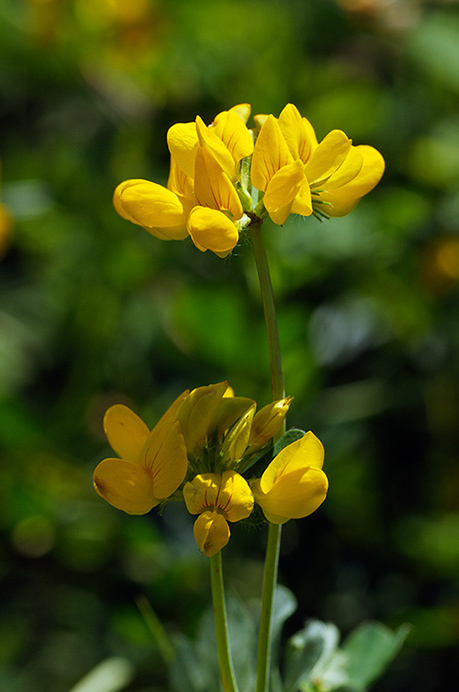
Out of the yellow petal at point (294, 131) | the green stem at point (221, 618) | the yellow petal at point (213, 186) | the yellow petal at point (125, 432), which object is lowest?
the green stem at point (221, 618)

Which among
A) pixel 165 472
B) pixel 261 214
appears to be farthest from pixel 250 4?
pixel 165 472

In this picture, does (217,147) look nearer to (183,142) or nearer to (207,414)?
(183,142)

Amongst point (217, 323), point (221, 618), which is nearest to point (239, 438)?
point (221, 618)

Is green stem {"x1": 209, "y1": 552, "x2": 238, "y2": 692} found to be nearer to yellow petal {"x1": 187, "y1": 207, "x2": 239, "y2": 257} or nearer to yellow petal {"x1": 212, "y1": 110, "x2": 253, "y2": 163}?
yellow petal {"x1": 187, "y1": 207, "x2": 239, "y2": 257}

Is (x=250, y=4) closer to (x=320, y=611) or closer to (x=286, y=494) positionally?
(x=320, y=611)

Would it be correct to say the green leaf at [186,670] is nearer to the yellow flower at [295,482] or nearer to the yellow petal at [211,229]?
the yellow flower at [295,482]

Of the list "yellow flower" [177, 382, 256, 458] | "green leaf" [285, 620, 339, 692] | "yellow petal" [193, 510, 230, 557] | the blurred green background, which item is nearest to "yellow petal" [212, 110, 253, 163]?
"yellow flower" [177, 382, 256, 458]

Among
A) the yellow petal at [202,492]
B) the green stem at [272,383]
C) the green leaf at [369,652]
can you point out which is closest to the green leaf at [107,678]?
the green leaf at [369,652]
